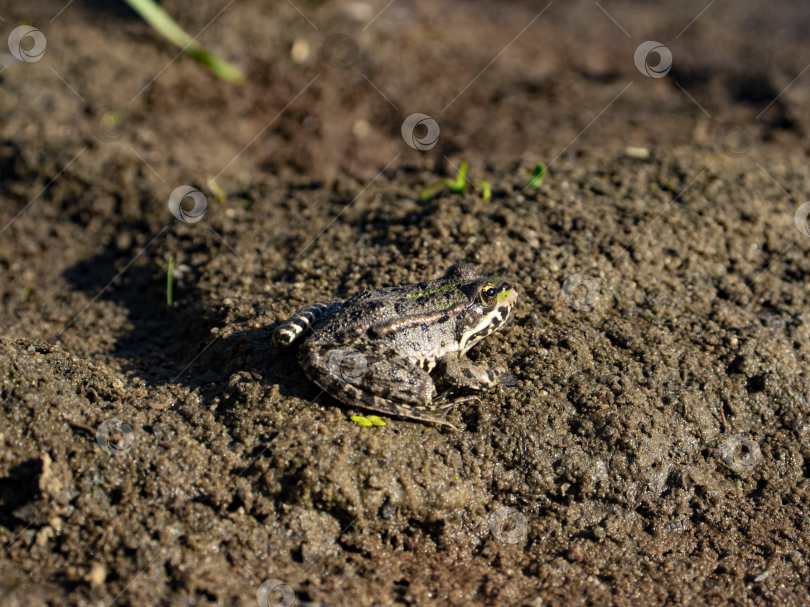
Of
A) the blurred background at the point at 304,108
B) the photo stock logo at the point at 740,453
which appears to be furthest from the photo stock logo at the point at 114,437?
the photo stock logo at the point at 740,453

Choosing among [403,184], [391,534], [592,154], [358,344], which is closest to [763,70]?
[592,154]

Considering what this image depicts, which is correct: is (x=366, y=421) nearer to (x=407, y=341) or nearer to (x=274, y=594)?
(x=407, y=341)

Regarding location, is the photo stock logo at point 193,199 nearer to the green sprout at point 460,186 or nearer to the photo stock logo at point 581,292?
the green sprout at point 460,186

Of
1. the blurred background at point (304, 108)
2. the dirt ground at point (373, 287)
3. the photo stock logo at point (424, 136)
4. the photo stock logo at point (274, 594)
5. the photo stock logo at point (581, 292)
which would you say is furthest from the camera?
the photo stock logo at point (424, 136)

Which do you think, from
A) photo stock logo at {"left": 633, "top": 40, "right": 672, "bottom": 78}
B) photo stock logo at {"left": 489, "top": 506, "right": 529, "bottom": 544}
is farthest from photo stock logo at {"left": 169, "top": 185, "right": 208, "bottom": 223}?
photo stock logo at {"left": 633, "top": 40, "right": 672, "bottom": 78}

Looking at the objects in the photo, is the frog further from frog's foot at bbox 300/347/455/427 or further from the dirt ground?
the dirt ground
